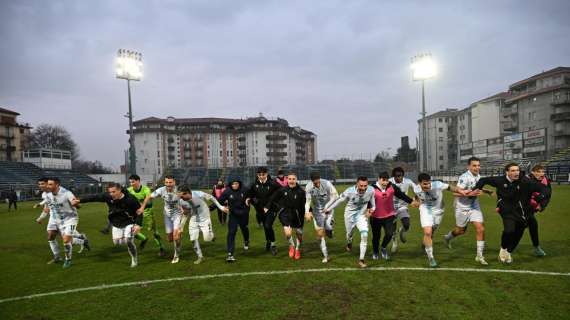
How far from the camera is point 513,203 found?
712 cm

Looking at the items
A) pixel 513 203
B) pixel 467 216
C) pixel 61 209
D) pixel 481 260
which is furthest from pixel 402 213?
pixel 61 209

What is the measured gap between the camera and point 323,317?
4691mm

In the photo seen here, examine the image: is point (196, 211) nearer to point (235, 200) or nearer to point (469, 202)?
point (235, 200)

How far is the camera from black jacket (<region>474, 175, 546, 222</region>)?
706cm

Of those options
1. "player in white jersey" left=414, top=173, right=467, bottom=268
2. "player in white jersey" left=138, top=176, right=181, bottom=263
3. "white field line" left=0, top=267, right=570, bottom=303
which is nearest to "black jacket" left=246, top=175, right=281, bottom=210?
"player in white jersey" left=138, top=176, right=181, bottom=263

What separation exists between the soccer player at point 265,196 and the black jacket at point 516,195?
5.05 meters

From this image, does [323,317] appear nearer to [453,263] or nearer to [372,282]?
[372,282]

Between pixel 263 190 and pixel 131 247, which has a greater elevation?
pixel 263 190

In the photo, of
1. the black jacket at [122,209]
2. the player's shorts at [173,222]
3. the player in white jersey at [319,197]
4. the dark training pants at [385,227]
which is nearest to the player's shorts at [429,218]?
the dark training pants at [385,227]

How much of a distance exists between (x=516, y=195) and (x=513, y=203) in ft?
0.60

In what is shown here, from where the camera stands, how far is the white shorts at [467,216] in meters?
7.51

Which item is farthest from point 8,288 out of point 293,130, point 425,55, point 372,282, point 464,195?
point 293,130

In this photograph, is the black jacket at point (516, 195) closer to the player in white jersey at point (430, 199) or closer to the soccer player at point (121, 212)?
the player in white jersey at point (430, 199)

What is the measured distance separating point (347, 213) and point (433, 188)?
203 cm
